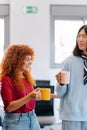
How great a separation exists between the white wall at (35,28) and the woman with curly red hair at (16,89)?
9.21 ft

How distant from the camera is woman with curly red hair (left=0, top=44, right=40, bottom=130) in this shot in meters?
1.76

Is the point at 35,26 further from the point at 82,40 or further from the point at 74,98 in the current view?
the point at 74,98

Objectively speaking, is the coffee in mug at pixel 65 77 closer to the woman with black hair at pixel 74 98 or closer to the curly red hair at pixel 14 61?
the woman with black hair at pixel 74 98

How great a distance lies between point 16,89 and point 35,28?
2.94m

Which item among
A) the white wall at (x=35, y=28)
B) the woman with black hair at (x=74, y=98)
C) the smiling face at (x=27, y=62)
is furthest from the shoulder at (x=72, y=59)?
the white wall at (x=35, y=28)

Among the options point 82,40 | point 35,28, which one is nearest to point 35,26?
point 35,28

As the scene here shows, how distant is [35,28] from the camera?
15.2 feet

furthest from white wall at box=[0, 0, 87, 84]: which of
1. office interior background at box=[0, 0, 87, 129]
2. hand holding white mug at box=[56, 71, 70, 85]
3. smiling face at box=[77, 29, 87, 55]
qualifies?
hand holding white mug at box=[56, 71, 70, 85]

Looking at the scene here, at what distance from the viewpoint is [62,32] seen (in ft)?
15.9

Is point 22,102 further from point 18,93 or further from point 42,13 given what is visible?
point 42,13

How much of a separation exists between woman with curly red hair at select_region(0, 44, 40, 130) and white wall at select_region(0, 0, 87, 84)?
2806 mm

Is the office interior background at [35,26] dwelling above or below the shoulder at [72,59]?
above

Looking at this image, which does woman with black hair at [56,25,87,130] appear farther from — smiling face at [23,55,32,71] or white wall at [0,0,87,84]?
white wall at [0,0,87,84]

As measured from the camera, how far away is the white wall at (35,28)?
4.62 metres
